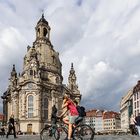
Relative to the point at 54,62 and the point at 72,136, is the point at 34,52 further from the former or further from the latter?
the point at 72,136

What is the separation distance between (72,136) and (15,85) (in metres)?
84.0

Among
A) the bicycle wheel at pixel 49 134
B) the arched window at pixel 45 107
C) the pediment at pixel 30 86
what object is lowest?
the bicycle wheel at pixel 49 134


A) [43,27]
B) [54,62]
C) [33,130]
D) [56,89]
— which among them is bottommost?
[33,130]

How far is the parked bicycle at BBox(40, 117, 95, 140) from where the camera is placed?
58.1ft

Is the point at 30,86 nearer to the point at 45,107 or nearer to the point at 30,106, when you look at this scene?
the point at 30,106

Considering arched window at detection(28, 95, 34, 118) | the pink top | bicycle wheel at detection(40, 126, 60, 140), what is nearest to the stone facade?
arched window at detection(28, 95, 34, 118)

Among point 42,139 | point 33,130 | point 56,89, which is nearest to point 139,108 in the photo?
point 56,89

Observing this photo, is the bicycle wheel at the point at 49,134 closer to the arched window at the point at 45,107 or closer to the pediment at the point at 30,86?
the pediment at the point at 30,86

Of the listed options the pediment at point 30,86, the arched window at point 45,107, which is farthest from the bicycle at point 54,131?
the arched window at point 45,107

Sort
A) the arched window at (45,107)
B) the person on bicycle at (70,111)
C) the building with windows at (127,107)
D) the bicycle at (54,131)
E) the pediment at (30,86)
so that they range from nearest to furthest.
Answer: the person on bicycle at (70,111) < the bicycle at (54,131) < the pediment at (30,86) < the arched window at (45,107) < the building with windows at (127,107)

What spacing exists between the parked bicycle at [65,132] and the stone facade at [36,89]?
72.9 meters

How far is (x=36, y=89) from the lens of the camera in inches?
3666

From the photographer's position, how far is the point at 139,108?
10256 centimetres

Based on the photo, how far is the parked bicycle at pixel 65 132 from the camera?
58.1 ft
